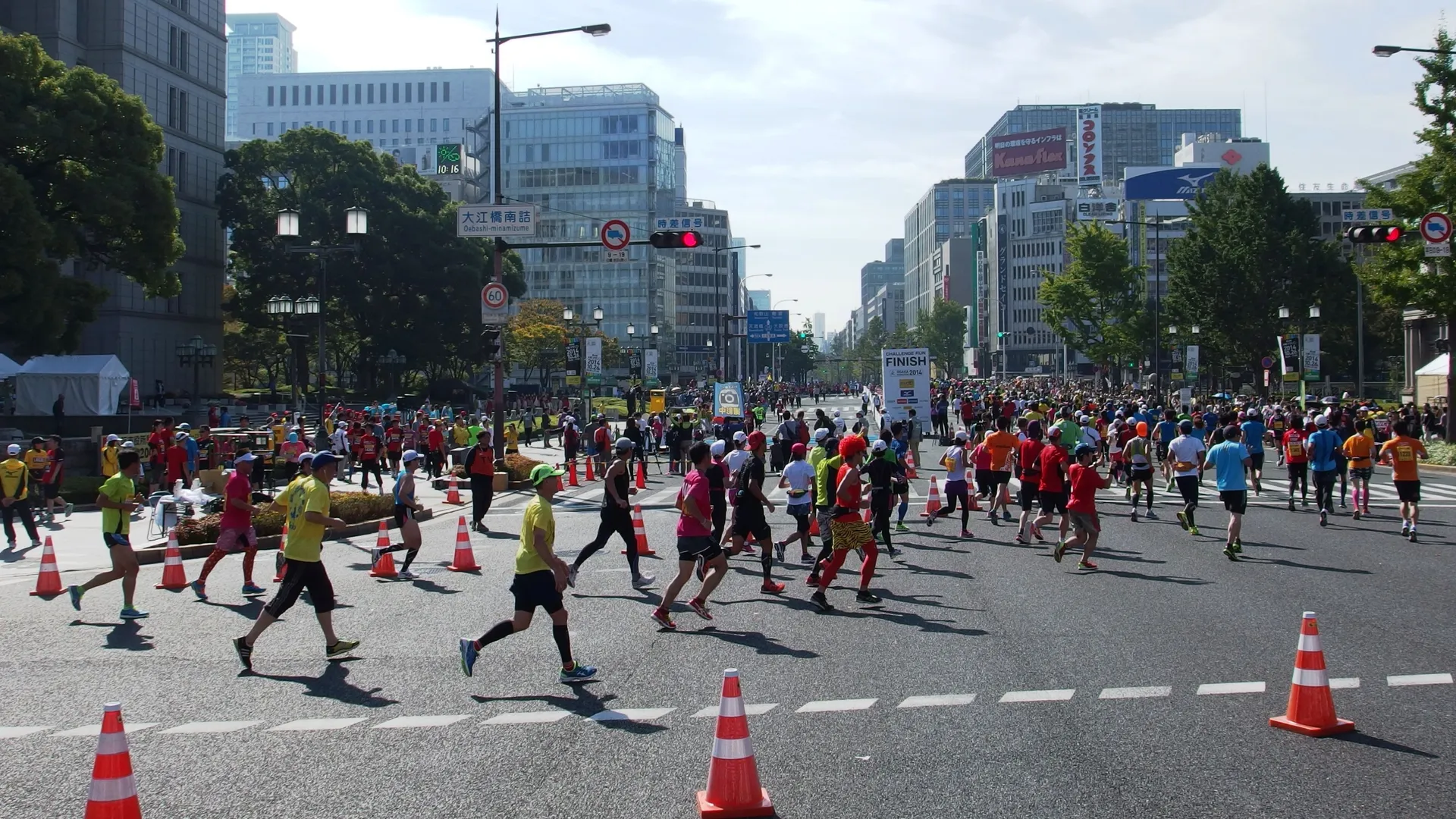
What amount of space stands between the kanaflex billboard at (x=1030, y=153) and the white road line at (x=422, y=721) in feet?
541

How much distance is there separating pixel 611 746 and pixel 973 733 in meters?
2.16

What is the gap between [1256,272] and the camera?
64.7m

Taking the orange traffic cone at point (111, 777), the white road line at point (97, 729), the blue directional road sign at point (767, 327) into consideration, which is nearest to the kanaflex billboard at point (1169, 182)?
the blue directional road sign at point (767, 327)

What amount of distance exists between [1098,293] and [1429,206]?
4500 cm

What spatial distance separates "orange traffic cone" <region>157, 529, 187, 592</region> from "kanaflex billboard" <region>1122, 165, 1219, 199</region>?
122115mm

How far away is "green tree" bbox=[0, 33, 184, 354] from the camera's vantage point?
3484 cm

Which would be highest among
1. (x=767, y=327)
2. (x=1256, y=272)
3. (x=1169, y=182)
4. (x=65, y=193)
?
(x=1169, y=182)

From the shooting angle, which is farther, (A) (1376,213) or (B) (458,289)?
(B) (458,289)

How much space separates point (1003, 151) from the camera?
167875 millimetres

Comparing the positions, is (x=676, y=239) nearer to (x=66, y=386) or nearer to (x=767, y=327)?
(x=66, y=386)

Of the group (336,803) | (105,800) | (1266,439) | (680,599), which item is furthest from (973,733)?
(1266,439)

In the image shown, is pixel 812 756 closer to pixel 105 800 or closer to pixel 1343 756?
pixel 1343 756

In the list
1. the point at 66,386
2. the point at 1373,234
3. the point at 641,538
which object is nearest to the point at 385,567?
the point at 641,538

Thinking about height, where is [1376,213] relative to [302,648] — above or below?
above
